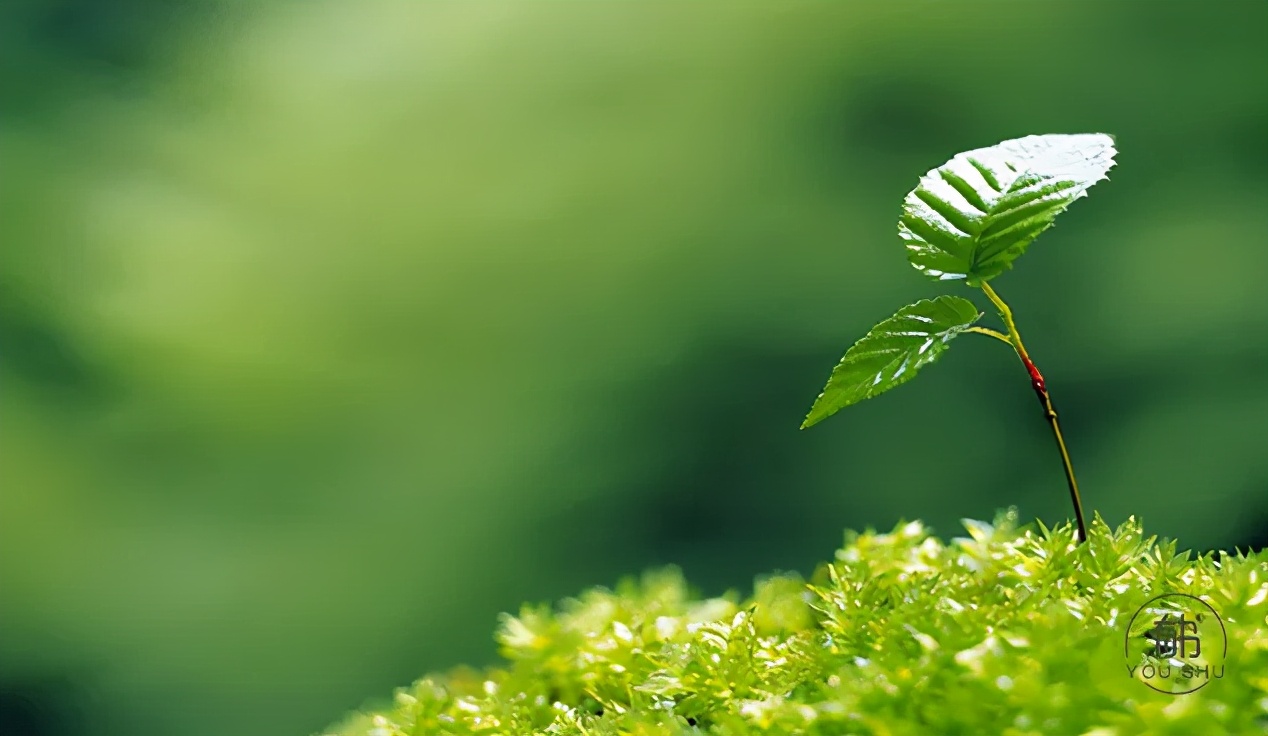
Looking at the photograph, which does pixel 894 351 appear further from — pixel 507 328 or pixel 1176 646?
pixel 507 328

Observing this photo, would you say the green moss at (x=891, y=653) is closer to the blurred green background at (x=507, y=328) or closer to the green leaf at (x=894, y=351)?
the green leaf at (x=894, y=351)

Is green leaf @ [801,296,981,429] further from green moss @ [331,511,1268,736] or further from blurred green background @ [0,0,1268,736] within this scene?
blurred green background @ [0,0,1268,736]

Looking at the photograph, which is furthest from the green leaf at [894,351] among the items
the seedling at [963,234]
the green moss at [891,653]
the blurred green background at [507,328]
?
the blurred green background at [507,328]

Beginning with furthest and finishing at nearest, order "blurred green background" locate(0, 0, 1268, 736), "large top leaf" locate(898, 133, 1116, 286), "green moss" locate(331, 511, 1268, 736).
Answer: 1. "blurred green background" locate(0, 0, 1268, 736)
2. "large top leaf" locate(898, 133, 1116, 286)
3. "green moss" locate(331, 511, 1268, 736)

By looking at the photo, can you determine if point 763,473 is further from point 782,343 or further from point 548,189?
point 548,189

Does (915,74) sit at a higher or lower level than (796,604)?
higher

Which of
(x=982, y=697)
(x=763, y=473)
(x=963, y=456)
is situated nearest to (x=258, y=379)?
(x=763, y=473)

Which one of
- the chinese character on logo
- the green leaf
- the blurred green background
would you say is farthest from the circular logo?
the blurred green background
